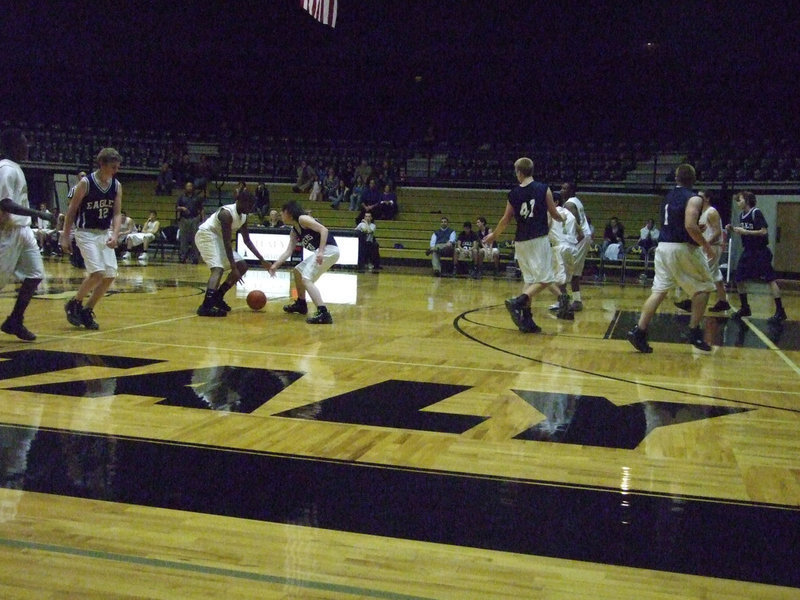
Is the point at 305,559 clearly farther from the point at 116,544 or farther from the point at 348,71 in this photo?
the point at 348,71

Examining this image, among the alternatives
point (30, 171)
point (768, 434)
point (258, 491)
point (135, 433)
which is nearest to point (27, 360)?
point (135, 433)

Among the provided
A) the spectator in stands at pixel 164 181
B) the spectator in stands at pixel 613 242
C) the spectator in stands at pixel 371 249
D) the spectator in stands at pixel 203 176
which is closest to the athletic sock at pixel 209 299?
the spectator in stands at pixel 371 249

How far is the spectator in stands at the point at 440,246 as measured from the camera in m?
18.8

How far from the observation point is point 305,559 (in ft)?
8.59

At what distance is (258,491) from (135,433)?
1.10 metres

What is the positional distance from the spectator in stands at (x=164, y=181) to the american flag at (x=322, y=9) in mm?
8540

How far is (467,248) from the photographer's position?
754 inches

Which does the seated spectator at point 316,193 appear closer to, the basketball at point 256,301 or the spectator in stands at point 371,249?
the spectator in stands at point 371,249

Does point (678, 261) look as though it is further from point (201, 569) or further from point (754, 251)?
point (201, 569)

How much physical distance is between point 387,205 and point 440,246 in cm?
336

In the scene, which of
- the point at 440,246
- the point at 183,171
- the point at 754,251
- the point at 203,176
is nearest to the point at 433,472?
the point at 754,251

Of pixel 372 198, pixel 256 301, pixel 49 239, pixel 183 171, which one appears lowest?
pixel 256 301

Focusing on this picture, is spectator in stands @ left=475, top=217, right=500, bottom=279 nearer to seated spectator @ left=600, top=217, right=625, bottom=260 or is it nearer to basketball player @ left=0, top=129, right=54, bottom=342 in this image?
seated spectator @ left=600, top=217, right=625, bottom=260

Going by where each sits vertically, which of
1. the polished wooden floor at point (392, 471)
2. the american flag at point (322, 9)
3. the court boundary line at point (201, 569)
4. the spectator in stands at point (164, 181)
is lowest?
the court boundary line at point (201, 569)
